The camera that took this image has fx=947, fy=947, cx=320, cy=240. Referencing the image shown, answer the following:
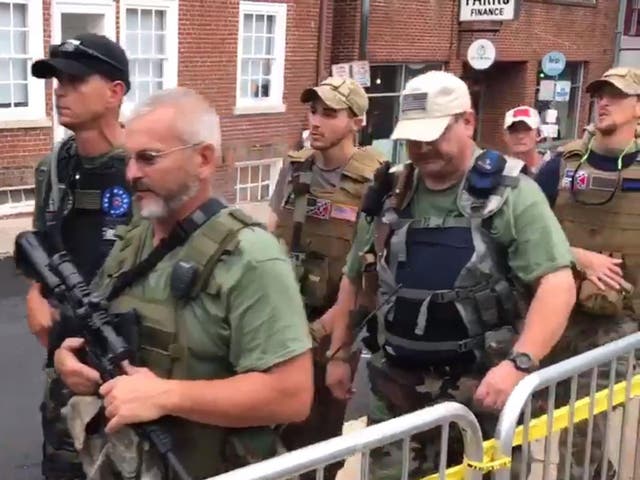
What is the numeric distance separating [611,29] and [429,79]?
872 inches

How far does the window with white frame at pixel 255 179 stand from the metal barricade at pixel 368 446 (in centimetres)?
1290

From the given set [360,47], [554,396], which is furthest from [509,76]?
[554,396]

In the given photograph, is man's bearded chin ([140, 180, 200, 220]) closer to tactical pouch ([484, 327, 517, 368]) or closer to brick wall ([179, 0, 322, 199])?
tactical pouch ([484, 327, 517, 368])

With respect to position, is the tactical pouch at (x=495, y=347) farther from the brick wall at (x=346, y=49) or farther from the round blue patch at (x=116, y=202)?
the brick wall at (x=346, y=49)

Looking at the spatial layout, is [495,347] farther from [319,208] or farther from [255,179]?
[255,179]

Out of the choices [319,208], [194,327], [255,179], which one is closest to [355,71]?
[255,179]

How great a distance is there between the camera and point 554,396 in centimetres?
282

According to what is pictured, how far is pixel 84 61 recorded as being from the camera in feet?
10.6

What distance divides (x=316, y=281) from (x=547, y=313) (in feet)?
4.84

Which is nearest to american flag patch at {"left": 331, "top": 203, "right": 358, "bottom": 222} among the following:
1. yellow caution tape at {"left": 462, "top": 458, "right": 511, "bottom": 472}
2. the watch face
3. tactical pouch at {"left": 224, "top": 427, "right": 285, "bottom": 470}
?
the watch face

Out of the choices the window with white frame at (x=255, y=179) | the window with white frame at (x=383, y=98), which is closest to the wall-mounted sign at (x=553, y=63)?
the window with white frame at (x=383, y=98)

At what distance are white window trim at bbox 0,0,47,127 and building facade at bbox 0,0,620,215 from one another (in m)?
0.01

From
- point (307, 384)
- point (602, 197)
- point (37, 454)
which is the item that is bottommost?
point (37, 454)

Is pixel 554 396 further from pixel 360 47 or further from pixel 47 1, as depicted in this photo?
pixel 360 47
